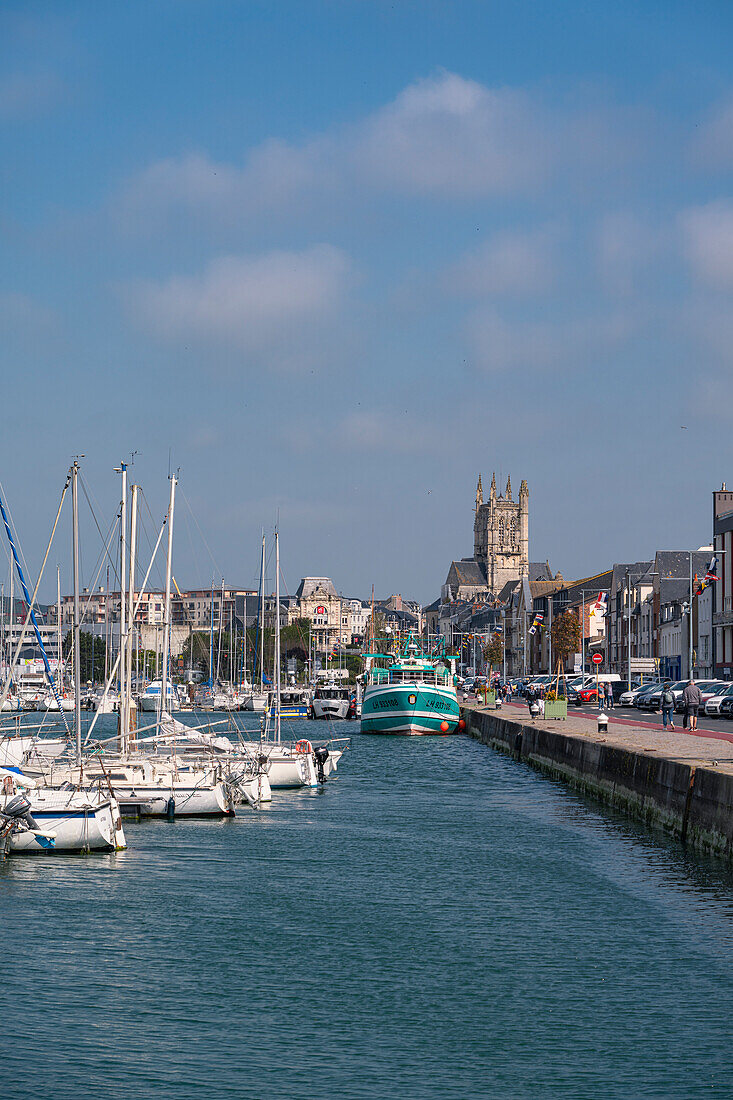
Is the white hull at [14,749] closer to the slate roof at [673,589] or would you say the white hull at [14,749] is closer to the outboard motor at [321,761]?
the outboard motor at [321,761]

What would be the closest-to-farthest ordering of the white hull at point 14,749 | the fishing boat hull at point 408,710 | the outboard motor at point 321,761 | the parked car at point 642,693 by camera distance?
the white hull at point 14,749 < the outboard motor at point 321,761 < the parked car at point 642,693 < the fishing boat hull at point 408,710

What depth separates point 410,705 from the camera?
285ft

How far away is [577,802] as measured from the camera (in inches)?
1842

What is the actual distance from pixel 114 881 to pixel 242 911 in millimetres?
4033

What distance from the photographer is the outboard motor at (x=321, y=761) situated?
51094 millimetres

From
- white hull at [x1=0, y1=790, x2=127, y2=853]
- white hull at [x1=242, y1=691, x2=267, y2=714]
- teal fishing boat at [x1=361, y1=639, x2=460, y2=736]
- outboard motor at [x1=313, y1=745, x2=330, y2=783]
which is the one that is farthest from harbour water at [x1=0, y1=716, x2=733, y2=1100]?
white hull at [x1=242, y1=691, x2=267, y2=714]

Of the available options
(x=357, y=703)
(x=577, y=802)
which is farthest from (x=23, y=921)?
(x=357, y=703)

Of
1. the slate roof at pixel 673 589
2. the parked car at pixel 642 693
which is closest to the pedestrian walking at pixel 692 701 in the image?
the parked car at pixel 642 693

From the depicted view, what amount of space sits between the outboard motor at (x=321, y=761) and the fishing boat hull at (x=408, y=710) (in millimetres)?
34792

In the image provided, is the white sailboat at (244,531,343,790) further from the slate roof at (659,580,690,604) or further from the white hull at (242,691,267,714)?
the slate roof at (659,580,690,604)

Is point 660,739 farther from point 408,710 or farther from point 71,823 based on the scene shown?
point 408,710

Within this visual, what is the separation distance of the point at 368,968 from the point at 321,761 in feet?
95.7

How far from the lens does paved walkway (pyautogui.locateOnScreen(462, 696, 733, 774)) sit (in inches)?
1465

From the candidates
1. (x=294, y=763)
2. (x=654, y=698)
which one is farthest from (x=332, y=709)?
(x=294, y=763)
